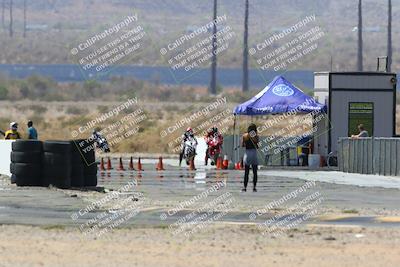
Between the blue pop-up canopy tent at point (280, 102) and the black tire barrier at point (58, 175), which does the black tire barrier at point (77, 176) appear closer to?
the black tire barrier at point (58, 175)

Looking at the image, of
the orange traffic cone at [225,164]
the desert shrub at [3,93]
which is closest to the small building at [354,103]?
the orange traffic cone at [225,164]

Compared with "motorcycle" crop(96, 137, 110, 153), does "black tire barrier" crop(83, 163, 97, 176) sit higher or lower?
lower

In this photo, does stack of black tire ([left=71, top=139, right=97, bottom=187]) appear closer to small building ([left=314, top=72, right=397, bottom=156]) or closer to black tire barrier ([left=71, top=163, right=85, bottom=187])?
black tire barrier ([left=71, top=163, right=85, bottom=187])

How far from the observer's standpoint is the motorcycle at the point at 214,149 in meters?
44.2

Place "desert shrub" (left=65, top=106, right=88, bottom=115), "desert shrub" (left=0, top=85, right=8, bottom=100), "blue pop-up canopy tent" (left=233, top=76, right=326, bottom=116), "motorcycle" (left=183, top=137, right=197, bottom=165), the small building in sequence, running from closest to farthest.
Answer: "blue pop-up canopy tent" (left=233, top=76, right=326, bottom=116), the small building, "motorcycle" (left=183, top=137, right=197, bottom=165), "desert shrub" (left=65, top=106, right=88, bottom=115), "desert shrub" (left=0, top=85, right=8, bottom=100)

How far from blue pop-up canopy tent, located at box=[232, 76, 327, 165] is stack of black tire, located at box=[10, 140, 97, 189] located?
12.3 m

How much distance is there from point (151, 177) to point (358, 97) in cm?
803

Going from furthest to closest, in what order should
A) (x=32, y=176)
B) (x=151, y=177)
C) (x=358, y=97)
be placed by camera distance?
(x=358, y=97) → (x=151, y=177) → (x=32, y=176)

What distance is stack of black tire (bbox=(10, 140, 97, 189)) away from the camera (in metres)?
29.0

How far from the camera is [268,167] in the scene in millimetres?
42281

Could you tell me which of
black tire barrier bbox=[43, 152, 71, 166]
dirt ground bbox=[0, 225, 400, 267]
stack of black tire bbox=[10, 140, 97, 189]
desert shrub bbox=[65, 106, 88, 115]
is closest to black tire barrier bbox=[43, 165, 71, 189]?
stack of black tire bbox=[10, 140, 97, 189]

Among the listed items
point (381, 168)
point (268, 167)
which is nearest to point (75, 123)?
point (268, 167)

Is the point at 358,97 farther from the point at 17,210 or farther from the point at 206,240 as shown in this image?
the point at 206,240

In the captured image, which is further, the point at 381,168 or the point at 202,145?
the point at 202,145
